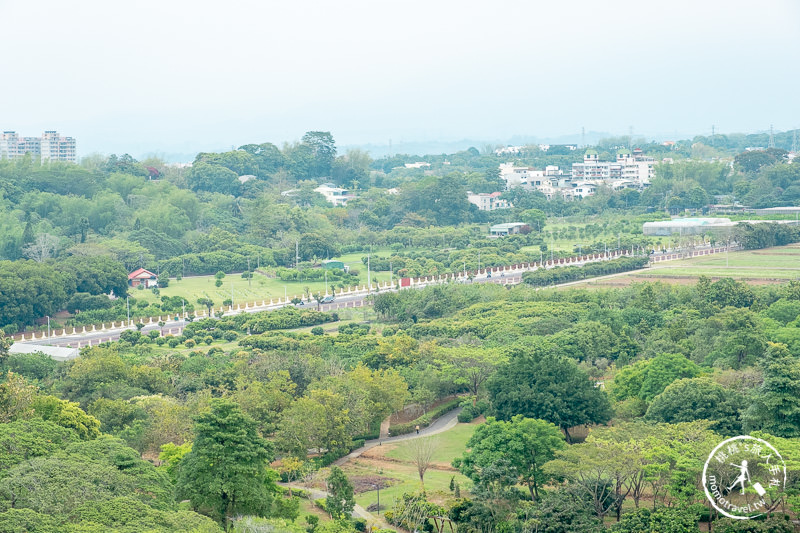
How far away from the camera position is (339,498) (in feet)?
77.8

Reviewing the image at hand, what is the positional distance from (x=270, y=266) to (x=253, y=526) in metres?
45.8

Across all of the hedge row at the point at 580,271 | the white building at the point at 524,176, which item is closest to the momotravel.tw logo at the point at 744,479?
the hedge row at the point at 580,271

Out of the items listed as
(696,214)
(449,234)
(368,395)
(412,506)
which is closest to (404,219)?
(449,234)

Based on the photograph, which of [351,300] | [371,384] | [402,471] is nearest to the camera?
[402,471]

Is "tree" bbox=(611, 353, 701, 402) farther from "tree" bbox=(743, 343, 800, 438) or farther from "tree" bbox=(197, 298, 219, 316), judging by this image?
"tree" bbox=(197, 298, 219, 316)

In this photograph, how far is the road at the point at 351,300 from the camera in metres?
46.7

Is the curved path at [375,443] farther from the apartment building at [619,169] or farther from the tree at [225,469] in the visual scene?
the apartment building at [619,169]

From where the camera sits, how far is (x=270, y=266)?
6538cm

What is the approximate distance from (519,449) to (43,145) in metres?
118

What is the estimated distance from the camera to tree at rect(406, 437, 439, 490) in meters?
26.6

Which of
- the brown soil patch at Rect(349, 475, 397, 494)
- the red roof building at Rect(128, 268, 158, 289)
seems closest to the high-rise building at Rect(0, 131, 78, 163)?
the red roof building at Rect(128, 268, 158, 289)

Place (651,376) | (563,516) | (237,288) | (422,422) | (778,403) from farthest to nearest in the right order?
(237,288) < (422,422) < (651,376) < (778,403) < (563,516)

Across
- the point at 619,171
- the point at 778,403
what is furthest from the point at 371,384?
the point at 619,171

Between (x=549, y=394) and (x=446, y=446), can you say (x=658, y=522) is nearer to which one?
(x=549, y=394)
